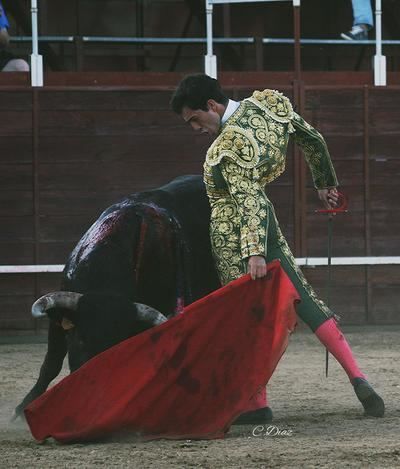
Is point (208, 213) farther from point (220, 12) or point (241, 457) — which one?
point (220, 12)

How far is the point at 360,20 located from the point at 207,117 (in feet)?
15.1

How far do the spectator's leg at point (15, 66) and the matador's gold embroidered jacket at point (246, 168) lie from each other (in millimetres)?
3726

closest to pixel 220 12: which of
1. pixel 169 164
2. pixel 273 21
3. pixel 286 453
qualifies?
pixel 273 21

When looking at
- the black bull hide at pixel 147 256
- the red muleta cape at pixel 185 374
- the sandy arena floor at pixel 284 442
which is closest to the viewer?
the sandy arena floor at pixel 284 442

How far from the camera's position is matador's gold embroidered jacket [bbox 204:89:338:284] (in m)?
4.18

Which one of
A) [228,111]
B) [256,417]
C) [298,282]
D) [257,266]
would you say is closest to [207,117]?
[228,111]

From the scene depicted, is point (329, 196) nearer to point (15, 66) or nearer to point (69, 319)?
point (69, 319)

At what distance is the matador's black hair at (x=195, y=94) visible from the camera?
4.25 m

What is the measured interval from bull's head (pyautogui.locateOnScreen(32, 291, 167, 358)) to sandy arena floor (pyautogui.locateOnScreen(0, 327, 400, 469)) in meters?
0.36

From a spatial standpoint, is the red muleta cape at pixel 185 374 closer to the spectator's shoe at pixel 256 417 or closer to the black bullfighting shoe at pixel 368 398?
the spectator's shoe at pixel 256 417

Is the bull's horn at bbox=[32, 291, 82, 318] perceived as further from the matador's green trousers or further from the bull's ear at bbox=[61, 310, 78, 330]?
the matador's green trousers

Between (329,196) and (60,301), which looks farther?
(329,196)

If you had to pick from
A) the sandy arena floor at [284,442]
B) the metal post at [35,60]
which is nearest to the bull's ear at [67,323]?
the sandy arena floor at [284,442]

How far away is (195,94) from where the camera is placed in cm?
425
